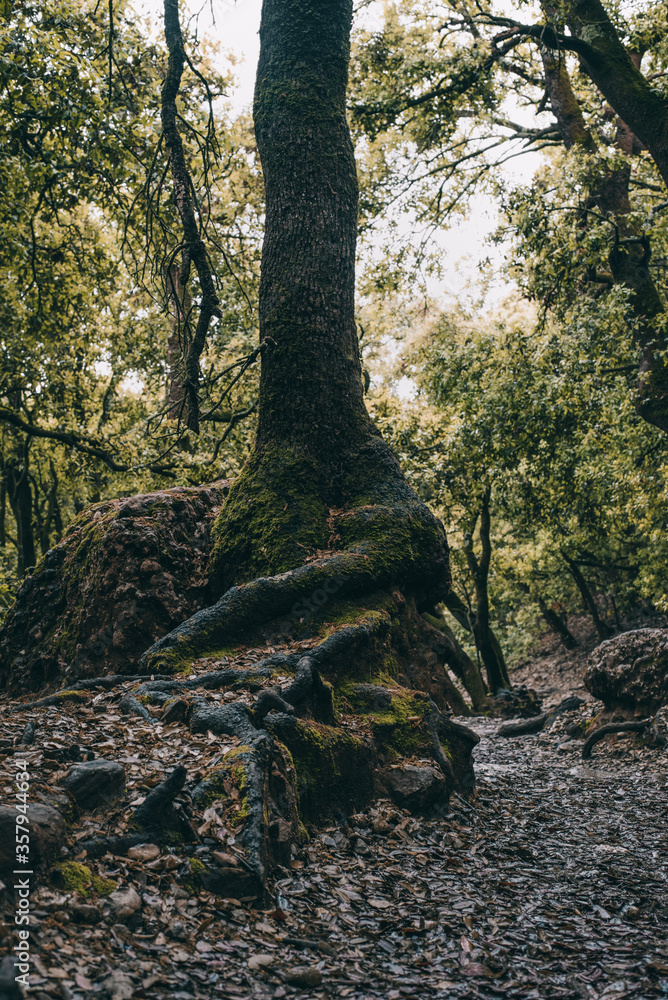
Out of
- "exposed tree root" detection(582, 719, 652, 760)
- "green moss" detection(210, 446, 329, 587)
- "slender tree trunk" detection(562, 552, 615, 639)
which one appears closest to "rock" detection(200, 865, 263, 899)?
"green moss" detection(210, 446, 329, 587)

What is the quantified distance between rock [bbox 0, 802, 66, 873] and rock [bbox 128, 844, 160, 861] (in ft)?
1.06

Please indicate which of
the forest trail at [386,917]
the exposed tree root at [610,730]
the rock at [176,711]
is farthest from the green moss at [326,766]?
the exposed tree root at [610,730]

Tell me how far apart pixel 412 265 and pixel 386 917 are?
15607mm

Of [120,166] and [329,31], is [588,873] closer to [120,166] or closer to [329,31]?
[329,31]

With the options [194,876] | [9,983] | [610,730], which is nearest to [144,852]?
[194,876]

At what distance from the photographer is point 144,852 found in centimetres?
289

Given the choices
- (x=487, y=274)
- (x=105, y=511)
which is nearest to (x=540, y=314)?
(x=487, y=274)

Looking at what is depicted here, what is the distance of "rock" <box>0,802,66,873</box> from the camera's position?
245 cm

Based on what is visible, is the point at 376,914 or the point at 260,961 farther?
the point at 376,914

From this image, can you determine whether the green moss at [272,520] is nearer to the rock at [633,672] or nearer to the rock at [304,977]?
the rock at [304,977]

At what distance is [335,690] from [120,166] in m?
9.63

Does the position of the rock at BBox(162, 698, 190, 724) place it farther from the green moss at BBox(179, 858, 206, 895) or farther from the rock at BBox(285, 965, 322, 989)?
the rock at BBox(285, 965, 322, 989)

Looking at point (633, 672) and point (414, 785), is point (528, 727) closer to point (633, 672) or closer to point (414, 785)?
point (633, 672)

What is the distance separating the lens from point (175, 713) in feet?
13.5
